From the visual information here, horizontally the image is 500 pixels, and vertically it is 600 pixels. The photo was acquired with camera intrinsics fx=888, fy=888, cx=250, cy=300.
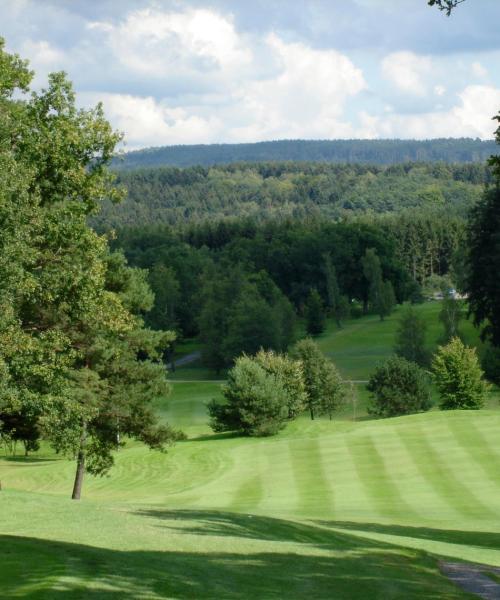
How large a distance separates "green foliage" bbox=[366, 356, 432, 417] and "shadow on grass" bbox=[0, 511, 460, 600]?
42445 mm

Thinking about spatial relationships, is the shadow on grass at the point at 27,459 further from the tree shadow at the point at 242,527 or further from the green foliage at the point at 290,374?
the tree shadow at the point at 242,527

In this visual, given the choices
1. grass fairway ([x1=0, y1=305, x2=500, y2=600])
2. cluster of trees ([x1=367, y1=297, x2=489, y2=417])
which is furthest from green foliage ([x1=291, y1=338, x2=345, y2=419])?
grass fairway ([x1=0, y1=305, x2=500, y2=600])

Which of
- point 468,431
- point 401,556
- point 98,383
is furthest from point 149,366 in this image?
point 401,556

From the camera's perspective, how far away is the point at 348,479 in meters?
32.0

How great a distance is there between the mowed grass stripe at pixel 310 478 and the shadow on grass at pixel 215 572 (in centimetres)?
1233

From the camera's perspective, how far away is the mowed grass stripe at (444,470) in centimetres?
2687

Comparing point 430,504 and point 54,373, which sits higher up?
point 54,373

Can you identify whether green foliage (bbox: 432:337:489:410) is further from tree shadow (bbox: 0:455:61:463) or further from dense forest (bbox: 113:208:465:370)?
dense forest (bbox: 113:208:465:370)

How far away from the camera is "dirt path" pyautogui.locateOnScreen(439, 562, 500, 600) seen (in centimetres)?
1231

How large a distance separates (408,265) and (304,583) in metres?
135

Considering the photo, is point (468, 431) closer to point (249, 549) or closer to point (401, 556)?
point (401, 556)

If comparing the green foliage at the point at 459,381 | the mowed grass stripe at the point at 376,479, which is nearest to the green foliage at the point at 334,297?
the green foliage at the point at 459,381

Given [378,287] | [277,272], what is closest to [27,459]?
[378,287]

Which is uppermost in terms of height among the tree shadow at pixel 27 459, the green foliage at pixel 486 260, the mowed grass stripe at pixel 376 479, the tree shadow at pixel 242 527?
the green foliage at pixel 486 260
